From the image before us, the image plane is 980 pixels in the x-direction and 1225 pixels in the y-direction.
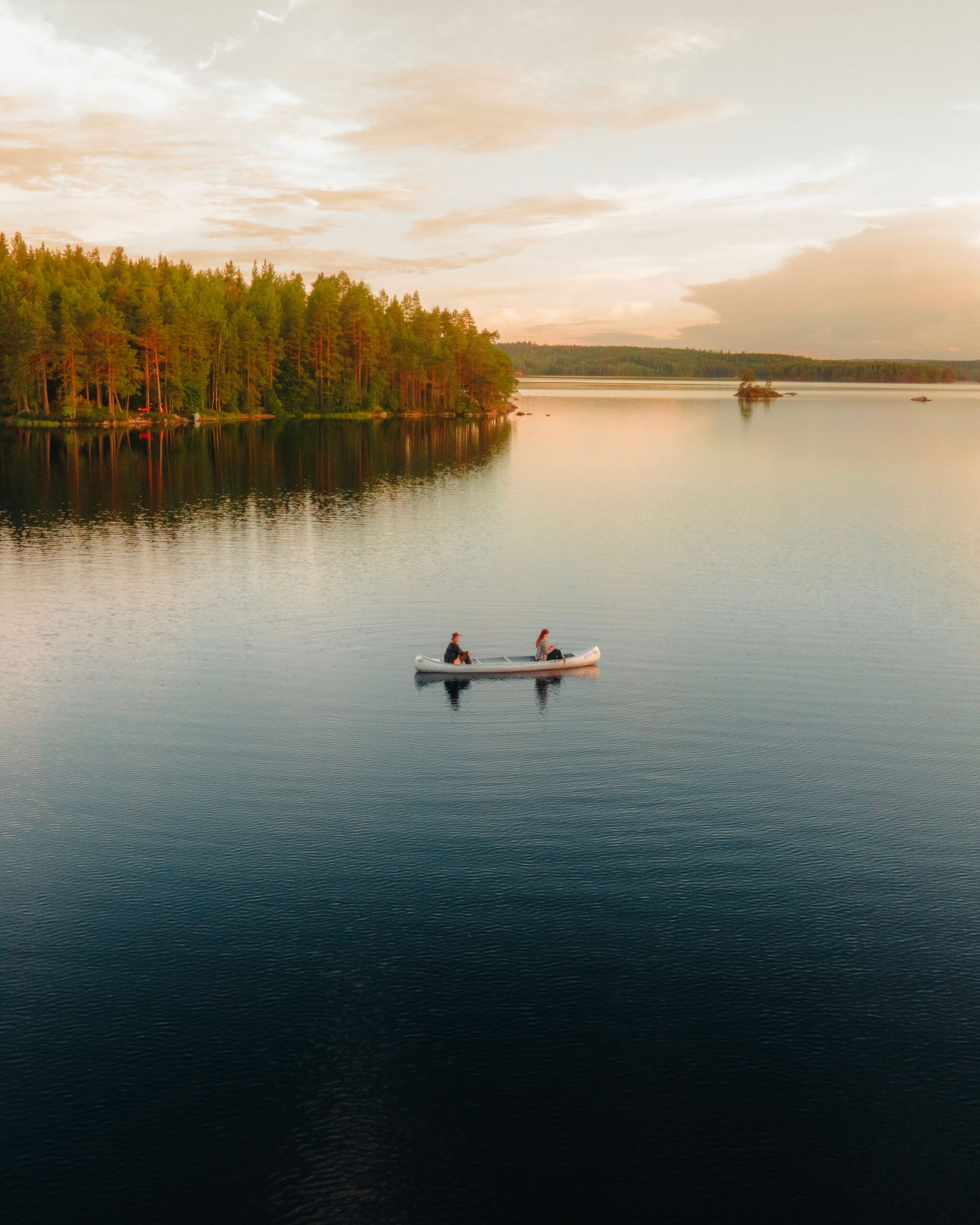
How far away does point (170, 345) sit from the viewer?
A: 155 metres

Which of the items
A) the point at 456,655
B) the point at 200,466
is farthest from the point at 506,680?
the point at 200,466

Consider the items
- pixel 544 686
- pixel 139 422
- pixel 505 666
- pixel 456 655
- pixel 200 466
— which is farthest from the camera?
pixel 139 422

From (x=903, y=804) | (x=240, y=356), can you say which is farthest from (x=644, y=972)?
(x=240, y=356)

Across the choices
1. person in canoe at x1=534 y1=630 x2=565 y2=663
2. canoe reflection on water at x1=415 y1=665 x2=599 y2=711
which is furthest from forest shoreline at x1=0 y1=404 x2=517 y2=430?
person in canoe at x1=534 y1=630 x2=565 y2=663

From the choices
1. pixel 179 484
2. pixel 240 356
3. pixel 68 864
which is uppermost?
pixel 240 356

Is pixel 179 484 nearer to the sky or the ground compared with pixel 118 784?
nearer to the sky

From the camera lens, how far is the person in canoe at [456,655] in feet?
125

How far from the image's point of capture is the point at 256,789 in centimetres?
2773

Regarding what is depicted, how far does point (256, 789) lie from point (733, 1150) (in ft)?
53.4

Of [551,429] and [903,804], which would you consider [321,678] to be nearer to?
[903,804]

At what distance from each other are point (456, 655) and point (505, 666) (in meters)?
1.98

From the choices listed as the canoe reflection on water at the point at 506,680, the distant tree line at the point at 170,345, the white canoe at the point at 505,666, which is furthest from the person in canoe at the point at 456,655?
the distant tree line at the point at 170,345

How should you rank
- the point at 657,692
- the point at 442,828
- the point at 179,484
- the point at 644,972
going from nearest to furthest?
the point at 644,972 < the point at 442,828 < the point at 657,692 < the point at 179,484

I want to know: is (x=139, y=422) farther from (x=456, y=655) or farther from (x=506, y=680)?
(x=506, y=680)
